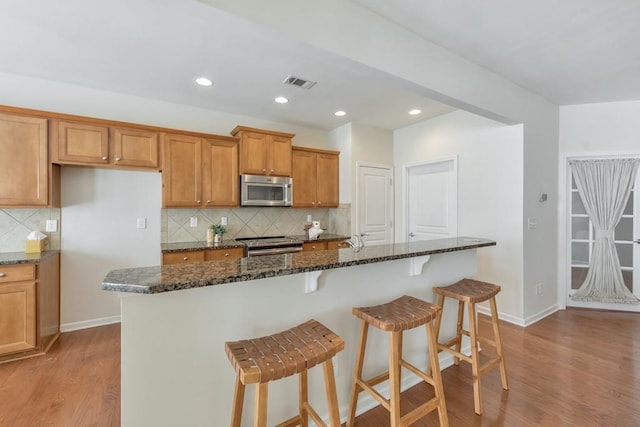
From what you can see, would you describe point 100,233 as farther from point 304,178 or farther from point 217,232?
point 304,178

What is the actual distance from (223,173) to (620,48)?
4.06 meters

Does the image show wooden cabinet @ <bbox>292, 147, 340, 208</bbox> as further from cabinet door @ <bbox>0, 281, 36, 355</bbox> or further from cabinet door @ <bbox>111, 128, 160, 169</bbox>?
cabinet door @ <bbox>0, 281, 36, 355</bbox>

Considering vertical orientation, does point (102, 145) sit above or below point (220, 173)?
above

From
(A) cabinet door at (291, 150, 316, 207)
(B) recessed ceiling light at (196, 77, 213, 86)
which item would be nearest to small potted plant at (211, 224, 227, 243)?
(A) cabinet door at (291, 150, 316, 207)

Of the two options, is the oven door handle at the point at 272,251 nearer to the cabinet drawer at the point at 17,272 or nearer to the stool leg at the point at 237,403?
the cabinet drawer at the point at 17,272

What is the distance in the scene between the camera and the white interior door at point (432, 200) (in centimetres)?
396

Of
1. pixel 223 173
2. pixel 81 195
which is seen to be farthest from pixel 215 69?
pixel 81 195

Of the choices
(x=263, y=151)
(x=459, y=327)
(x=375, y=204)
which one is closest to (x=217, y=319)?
(x=459, y=327)

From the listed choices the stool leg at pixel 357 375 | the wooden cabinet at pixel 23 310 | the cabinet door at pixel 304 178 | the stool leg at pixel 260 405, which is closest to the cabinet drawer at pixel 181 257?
the wooden cabinet at pixel 23 310

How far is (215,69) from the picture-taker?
2.67 metres

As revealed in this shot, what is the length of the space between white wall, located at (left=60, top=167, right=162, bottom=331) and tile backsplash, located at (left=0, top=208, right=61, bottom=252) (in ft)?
0.45

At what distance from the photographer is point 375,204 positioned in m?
4.60

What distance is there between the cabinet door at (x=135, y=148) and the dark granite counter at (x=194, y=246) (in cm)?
93

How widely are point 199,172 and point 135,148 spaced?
2.28 feet
